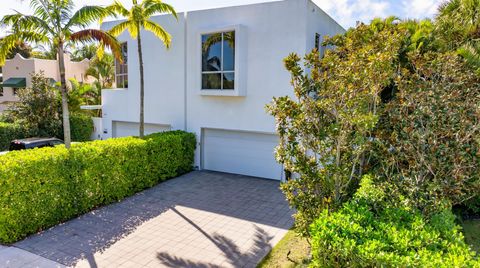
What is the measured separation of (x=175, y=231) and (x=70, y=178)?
125 inches

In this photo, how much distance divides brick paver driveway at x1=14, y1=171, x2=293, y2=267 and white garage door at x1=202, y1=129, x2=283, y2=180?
1.65m

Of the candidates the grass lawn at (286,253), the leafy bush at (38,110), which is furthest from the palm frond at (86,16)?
the leafy bush at (38,110)

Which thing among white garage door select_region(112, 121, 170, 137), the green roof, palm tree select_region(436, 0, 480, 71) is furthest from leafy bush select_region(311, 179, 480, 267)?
the green roof

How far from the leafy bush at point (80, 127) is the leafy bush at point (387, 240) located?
17.0 m

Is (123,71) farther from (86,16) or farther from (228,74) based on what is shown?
(86,16)

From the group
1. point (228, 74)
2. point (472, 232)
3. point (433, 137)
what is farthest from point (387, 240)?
point (228, 74)

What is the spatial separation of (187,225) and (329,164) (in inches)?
171

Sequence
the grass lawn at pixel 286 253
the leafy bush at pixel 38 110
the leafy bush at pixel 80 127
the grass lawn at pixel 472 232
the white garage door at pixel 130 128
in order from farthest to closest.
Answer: the leafy bush at pixel 80 127 → the leafy bush at pixel 38 110 → the white garage door at pixel 130 128 → the grass lawn at pixel 472 232 → the grass lawn at pixel 286 253

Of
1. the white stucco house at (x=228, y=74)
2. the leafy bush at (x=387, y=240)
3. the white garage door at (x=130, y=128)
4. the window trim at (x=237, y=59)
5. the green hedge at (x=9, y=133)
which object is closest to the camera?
the leafy bush at (x=387, y=240)

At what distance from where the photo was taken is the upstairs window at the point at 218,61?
12.0m

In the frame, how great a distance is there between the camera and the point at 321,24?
1229cm

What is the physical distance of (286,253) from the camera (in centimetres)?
668

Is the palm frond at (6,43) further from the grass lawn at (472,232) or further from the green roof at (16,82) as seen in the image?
the green roof at (16,82)

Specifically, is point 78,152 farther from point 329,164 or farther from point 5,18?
point 329,164
